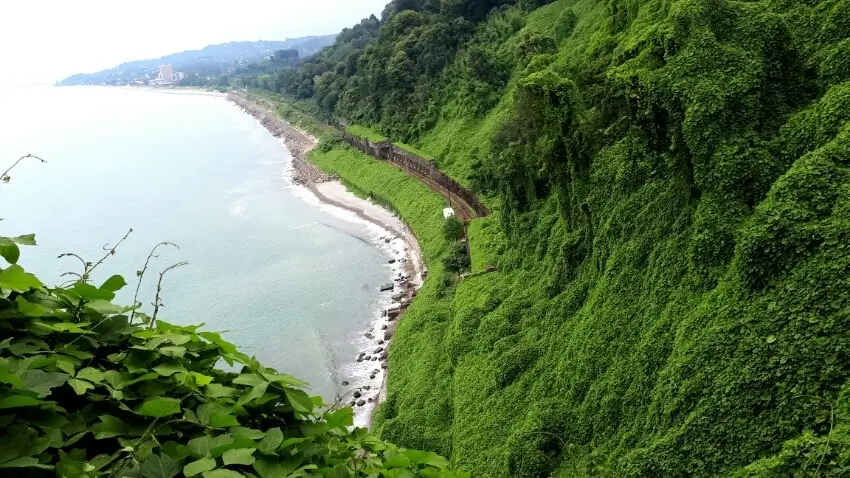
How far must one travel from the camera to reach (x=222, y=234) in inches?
1272

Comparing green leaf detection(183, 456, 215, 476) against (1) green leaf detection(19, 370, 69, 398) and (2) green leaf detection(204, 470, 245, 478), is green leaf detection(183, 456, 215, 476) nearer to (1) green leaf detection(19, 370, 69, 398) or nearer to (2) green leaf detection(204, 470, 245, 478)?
(2) green leaf detection(204, 470, 245, 478)

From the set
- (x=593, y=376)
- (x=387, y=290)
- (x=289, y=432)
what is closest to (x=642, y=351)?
(x=593, y=376)

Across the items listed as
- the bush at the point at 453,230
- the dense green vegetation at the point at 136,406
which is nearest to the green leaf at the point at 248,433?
the dense green vegetation at the point at 136,406

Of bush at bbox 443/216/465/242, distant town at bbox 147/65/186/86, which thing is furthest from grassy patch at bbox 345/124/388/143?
distant town at bbox 147/65/186/86

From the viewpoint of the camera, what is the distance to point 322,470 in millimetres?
2275

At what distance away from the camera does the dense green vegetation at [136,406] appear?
199cm

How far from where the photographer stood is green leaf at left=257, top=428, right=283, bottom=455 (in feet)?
7.06

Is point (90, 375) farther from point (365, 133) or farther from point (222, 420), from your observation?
point (365, 133)

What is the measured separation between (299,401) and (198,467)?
2.06 ft

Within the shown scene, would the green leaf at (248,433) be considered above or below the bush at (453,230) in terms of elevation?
above

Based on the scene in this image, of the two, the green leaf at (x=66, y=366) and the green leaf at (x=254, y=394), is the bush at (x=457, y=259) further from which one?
the green leaf at (x=66, y=366)

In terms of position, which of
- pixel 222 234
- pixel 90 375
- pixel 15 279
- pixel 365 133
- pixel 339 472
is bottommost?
pixel 222 234

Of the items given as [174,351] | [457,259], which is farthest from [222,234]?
[174,351]

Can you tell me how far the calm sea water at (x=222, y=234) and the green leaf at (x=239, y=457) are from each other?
5.66 metres
